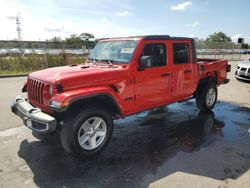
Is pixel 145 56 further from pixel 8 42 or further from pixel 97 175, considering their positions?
pixel 8 42

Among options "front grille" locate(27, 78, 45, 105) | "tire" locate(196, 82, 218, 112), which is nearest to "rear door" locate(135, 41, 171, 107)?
"tire" locate(196, 82, 218, 112)

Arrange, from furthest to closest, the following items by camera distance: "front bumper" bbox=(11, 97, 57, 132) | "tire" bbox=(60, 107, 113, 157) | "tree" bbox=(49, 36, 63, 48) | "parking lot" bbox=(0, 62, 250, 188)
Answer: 1. "tree" bbox=(49, 36, 63, 48)
2. "tire" bbox=(60, 107, 113, 157)
3. "front bumper" bbox=(11, 97, 57, 132)
4. "parking lot" bbox=(0, 62, 250, 188)

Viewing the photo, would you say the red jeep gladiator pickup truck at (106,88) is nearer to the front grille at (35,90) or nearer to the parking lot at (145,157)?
the front grille at (35,90)

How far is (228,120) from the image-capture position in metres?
5.73

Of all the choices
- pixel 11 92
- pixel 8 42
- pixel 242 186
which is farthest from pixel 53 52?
pixel 242 186

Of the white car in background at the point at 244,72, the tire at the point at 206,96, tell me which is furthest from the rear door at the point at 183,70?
the white car in background at the point at 244,72

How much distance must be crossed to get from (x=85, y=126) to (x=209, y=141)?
2530mm

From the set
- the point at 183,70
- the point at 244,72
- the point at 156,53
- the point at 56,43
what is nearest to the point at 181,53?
the point at 183,70

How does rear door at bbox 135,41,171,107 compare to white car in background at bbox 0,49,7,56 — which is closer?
rear door at bbox 135,41,171,107

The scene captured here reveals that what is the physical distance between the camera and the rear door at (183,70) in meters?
5.04

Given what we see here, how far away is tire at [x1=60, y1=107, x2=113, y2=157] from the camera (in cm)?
346

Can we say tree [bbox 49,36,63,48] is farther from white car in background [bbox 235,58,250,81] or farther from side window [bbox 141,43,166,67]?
side window [bbox 141,43,166,67]

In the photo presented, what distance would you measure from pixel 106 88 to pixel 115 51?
119 centimetres

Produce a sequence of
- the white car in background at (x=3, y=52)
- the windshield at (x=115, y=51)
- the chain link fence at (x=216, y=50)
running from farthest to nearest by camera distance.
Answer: the chain link fence at (x=216, y=50), the white car in background at (x=3, y=52), the windshield at (x=115, y=51)
